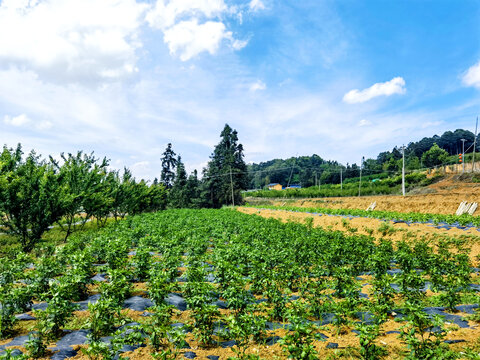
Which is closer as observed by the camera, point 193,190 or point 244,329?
point 244,329

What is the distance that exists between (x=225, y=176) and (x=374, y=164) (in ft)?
206

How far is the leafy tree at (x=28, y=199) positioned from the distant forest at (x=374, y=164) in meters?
56.6

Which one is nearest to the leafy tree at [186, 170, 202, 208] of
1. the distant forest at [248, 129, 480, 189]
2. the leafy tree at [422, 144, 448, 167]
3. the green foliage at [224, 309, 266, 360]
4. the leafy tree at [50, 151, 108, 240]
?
the distant forest at [248, 129, 480, 189]

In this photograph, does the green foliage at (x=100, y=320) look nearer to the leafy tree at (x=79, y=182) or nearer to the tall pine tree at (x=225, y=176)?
the leafy tree at (x=79, y=182)

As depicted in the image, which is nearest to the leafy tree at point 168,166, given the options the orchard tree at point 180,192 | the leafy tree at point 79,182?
the orchard tree at point 180,192

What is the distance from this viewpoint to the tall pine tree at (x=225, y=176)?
46250mm

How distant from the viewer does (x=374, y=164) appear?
288 ft

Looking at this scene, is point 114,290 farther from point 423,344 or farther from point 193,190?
point 193,190

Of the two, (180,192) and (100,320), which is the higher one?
(180,192)

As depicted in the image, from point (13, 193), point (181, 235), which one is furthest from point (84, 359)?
point (13, 193)

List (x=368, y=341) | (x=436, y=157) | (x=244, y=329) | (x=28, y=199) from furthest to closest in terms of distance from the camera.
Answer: (x=436, y=157)
(x=28, y=199)
(x=244, y=329)
(x=368, y=341)

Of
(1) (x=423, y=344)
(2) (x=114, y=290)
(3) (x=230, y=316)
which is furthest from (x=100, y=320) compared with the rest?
(1) (x=423, y=344)

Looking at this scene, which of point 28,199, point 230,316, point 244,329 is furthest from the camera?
point 28,199

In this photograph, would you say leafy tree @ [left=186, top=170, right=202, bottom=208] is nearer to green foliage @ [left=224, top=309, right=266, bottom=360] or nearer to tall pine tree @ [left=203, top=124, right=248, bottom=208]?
tall pine tree @ [left=203, top=124, right=248, bottom=208]
